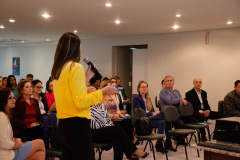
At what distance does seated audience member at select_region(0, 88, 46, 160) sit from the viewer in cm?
324

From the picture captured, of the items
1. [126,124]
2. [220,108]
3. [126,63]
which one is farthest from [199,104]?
[126,63]

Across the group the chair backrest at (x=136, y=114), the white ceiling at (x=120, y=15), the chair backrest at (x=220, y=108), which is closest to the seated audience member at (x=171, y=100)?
the chair backrest at (x=220, y=108)

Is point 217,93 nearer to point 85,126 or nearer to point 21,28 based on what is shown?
point 21,28

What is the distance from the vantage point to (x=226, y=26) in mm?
9258

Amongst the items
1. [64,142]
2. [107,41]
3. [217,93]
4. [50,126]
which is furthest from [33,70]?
[64,142]

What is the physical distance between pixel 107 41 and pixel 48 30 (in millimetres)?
2657

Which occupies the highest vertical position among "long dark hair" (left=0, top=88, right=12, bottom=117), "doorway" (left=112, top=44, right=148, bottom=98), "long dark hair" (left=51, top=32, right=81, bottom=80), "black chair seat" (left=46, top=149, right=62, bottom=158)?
"doorway" (left=112, top=44, right=148, bottom=98)

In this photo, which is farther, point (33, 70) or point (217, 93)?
point (33, 70)

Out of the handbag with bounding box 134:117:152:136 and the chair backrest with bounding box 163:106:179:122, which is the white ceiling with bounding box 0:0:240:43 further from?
the handbag with bounding box 134:117:152:136

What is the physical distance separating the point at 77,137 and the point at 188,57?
8786 millimetres

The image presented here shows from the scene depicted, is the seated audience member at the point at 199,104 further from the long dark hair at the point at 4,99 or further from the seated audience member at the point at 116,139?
the long dark hair at the point at 4,99

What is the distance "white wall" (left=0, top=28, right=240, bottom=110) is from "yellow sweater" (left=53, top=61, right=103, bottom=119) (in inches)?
323

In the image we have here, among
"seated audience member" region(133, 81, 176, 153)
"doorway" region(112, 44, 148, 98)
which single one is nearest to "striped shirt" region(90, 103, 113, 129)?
"seated audience member" region(133, 81, 176, 153)

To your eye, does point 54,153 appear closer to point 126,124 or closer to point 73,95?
point 126,124
